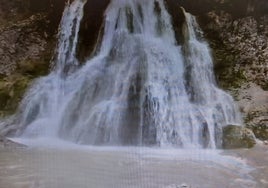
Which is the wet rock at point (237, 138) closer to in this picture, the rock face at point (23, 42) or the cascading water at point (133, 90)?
the cascading water at point (133, 90)

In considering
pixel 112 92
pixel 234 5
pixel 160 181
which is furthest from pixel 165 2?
pixel 160 181

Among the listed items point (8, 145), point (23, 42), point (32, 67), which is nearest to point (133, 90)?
point (8, 145)

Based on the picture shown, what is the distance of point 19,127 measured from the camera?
421 inches

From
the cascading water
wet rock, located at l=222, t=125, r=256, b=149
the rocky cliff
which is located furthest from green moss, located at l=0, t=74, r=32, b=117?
wet rock, located at l=222, t=125, r=256, b=149

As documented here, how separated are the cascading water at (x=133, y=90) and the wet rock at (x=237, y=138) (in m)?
0.16

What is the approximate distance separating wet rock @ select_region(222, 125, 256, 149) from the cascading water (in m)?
0.16

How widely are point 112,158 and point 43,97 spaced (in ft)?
12.4

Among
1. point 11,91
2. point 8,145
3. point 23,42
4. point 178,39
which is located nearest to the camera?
point 8,145

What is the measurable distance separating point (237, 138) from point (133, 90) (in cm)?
240

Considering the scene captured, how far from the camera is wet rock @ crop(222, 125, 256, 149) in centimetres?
948

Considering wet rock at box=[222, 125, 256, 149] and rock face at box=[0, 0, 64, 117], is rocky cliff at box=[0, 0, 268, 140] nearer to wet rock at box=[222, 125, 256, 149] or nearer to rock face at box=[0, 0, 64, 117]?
rock face at box=[0, 0, 64, 117]

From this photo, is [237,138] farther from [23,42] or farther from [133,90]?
[23,42]

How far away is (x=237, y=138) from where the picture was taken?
9547mm

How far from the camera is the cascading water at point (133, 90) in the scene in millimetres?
9805
